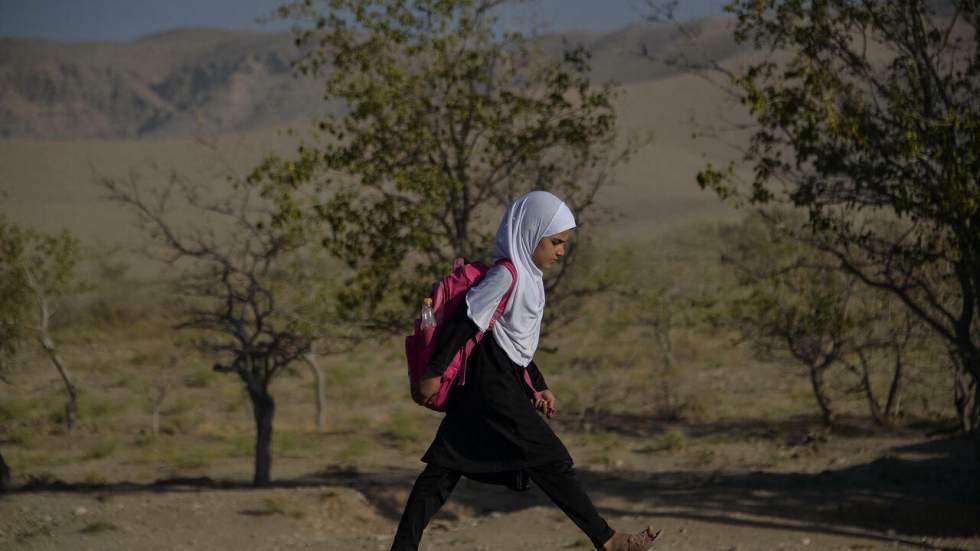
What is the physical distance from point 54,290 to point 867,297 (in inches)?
566

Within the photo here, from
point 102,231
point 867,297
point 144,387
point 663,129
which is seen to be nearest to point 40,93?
point 663,129

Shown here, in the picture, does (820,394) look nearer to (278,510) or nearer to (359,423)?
(359,423)

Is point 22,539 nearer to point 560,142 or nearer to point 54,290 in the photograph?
point 560,142

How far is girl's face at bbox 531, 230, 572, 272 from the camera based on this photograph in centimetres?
464

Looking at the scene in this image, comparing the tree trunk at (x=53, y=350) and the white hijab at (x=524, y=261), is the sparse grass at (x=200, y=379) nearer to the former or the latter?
the tree trunk at (x=53, y=350)

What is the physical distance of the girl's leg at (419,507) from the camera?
15.1 ft

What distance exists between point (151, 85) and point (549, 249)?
18441 cm

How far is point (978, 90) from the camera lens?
8883 mm

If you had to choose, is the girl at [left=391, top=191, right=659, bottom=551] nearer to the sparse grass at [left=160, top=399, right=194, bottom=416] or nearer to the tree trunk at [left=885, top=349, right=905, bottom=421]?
the tree trunk at [left=885, top=349, right=905, bottom=421]

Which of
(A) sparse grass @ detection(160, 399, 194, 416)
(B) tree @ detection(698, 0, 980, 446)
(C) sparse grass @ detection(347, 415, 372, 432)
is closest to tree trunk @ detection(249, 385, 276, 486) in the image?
(B) tree @ detection(698, 0, 980, 446)

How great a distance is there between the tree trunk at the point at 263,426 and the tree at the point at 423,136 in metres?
1.36

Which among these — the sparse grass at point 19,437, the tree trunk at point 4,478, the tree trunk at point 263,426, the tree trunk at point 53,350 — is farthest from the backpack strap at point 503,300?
the sparse grass at point 19,437

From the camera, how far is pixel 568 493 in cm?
471

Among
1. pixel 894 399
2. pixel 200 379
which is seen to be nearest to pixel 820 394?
pixel 894 399
